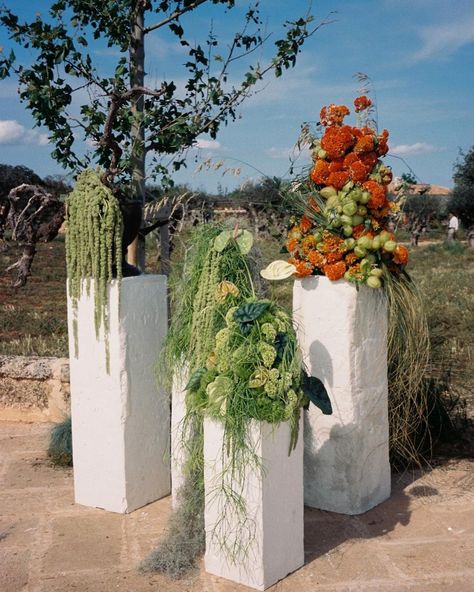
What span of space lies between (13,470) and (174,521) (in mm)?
1806

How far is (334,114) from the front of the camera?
4367 millimetres

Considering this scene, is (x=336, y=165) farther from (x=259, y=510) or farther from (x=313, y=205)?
(x=259, y=510)

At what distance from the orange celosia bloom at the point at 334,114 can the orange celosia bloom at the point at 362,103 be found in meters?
0.19

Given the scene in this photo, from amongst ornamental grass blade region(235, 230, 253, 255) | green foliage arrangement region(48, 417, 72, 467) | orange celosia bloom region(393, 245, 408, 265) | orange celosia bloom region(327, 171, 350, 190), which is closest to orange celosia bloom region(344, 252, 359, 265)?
orange celosia bloom region(393, 245, 408, 265)

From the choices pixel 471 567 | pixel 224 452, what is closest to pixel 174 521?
pixel 224 452

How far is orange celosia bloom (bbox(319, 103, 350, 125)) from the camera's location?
4.36 meters

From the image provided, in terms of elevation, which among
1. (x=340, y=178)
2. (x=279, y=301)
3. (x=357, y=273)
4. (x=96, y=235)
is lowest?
(x=279, y=301)

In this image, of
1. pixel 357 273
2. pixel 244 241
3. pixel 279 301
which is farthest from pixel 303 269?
pixel 279 301

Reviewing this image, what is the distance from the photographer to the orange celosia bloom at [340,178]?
4.23m

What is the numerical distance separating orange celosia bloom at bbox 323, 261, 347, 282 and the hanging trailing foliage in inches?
47.4

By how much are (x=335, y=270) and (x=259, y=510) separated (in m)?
1.47

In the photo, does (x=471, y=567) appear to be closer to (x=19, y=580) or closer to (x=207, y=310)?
(x=207, y=310)

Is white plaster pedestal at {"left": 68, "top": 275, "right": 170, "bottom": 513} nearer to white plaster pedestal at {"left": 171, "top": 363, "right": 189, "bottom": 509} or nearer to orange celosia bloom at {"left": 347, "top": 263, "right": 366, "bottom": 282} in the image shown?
white plaster pedestal at {"left": 171, "top": 363, "right": 189, "bottom": 509}

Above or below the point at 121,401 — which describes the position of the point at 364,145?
above
